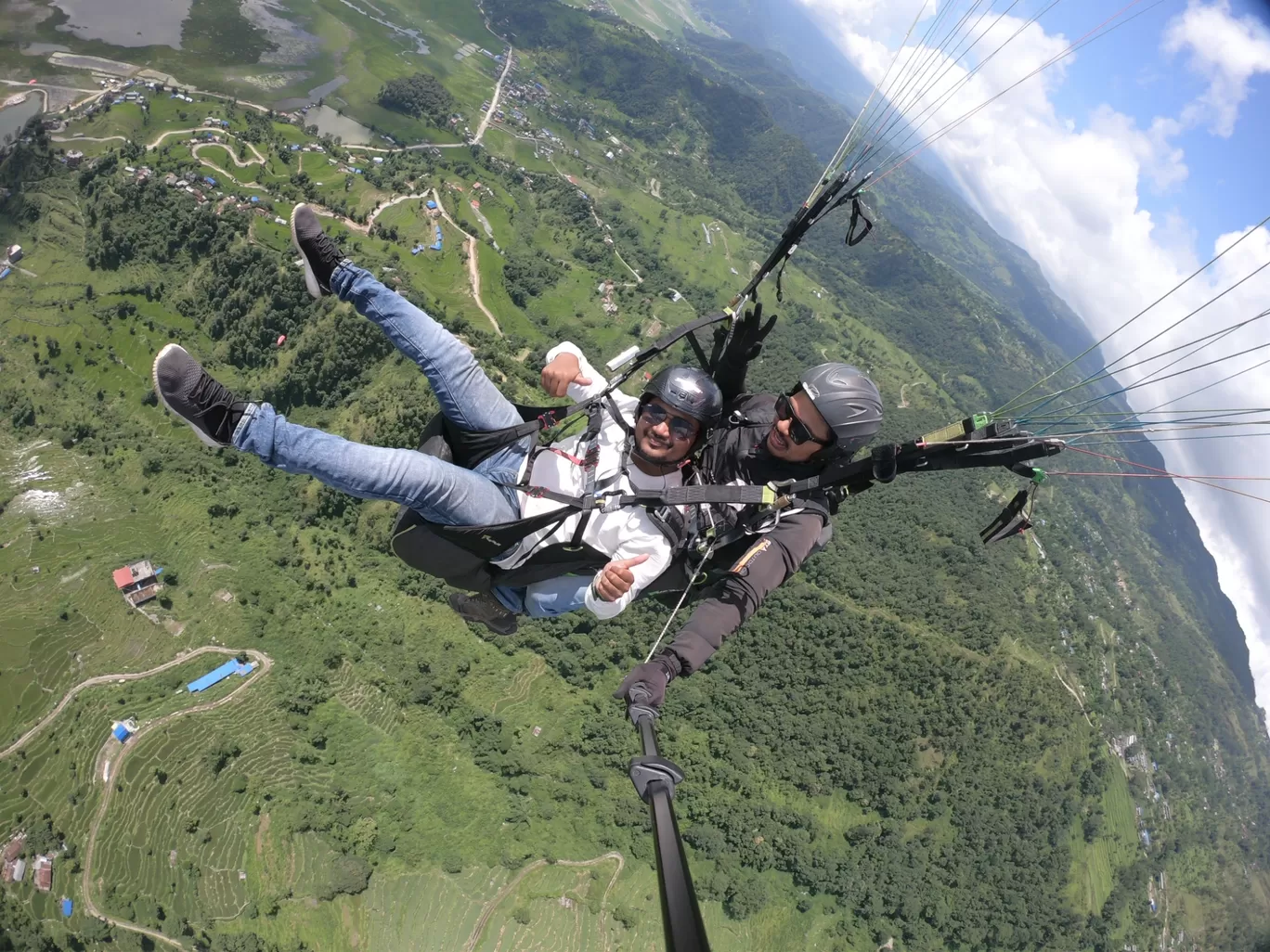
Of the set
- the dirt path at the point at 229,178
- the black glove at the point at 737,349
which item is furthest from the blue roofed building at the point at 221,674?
the dirt path at the point at 229,178

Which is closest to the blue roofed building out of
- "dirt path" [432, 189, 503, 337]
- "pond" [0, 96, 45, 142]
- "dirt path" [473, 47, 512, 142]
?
"dirt path" [432, 189, 503, 337]

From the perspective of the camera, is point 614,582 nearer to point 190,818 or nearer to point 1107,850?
point 190,818

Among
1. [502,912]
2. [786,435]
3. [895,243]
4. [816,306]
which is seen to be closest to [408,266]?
[502,912]

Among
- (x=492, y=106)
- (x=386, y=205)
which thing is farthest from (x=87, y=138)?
(x=492, y=106)

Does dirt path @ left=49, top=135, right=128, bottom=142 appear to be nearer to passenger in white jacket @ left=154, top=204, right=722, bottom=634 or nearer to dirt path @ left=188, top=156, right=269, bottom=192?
dirt path @ left=188, top=156, right=269, bottom=192

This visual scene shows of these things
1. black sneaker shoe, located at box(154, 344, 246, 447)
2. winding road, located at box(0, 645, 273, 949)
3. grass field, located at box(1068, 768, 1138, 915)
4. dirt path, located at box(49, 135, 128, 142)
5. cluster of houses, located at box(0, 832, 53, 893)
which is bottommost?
cluster of houses, located at box(0, 832, 53, 893)

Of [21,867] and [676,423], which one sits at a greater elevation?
[676,423]

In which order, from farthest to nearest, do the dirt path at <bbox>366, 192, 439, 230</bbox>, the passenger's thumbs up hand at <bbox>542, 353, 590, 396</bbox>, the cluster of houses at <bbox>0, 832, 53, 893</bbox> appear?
the dirt path at <bbox>366, 192, 439, 230</bbox>, the cluster of houses at <bbox>0, 832, 53, 893</bbox>, the passenger's thumbs up hand at <bbox>542, 353, 590, 396</bbox>
